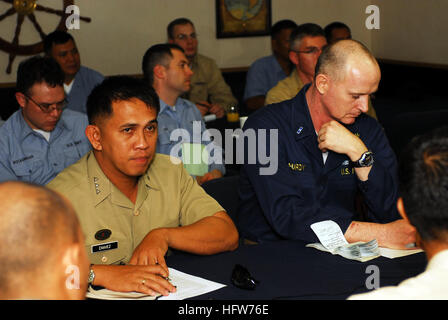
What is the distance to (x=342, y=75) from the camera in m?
2.46

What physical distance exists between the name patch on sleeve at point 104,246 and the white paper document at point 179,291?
323 mm

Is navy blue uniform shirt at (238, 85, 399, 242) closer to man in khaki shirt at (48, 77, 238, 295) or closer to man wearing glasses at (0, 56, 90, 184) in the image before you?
man in khaki shirt at (48, 77, 238, 295)

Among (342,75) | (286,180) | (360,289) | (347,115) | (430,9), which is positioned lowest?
(360,289)

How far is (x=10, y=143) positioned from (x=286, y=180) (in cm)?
184

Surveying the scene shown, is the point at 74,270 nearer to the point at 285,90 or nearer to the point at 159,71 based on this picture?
the point at 159,71

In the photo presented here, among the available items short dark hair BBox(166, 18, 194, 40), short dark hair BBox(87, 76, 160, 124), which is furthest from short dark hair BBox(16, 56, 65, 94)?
short dark hair BBox(166, 18, 194, 40)

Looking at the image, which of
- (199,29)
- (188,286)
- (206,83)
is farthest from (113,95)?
(199,29)

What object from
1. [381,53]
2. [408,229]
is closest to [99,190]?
[408,229]

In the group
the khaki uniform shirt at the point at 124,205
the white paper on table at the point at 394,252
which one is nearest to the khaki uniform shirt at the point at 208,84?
the khaki uniform shirt at the point at 124,205

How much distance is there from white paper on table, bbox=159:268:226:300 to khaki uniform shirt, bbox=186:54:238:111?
166 inches

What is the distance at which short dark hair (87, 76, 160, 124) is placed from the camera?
2.24 meters

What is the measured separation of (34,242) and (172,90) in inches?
123

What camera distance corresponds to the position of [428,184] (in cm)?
116

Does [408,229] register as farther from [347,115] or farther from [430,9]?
[430,9]
